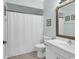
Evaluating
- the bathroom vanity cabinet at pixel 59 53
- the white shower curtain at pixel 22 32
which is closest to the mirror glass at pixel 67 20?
the bathroom vanity cabinet at pixel 59 53

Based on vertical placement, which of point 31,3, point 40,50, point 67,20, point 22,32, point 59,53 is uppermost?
point 31,3

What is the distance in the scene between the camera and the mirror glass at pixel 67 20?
230 cm

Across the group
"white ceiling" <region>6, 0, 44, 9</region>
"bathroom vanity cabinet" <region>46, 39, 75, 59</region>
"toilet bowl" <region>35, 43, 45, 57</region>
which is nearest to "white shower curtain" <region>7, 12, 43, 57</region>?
"white ceiling" <region>6, 0, 44, 9</region>

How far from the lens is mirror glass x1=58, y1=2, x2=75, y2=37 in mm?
2298

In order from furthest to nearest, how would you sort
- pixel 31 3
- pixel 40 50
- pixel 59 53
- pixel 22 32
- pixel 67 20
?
Answer: pixel 31 3 → pixel 22 32 → pixel 40 50 → pixel 67 20 → pixel 59 53

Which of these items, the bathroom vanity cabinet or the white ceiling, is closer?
the bathroom vanity cabinet

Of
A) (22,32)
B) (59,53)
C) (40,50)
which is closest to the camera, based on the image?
(59,53)

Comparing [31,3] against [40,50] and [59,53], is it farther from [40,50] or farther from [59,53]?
[59,53]

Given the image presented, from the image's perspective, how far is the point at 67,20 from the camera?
2.48m

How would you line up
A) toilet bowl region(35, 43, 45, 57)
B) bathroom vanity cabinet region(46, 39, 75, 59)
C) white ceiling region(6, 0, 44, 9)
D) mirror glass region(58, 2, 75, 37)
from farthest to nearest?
white ceiling region(6, 0, 44, 9)
toilet bowl region(35, 43, 45, 57)
mirror glass region(58, 2, 75, 37)
bathroom vanity cabinet region(46, 39, 75, 59)

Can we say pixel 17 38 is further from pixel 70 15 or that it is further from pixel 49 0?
pixel 70 15

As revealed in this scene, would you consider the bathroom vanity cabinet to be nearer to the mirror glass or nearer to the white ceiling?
the mirror glass

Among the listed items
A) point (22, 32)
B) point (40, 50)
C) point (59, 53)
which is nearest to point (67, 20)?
point (59, 53)

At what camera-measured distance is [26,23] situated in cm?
396
